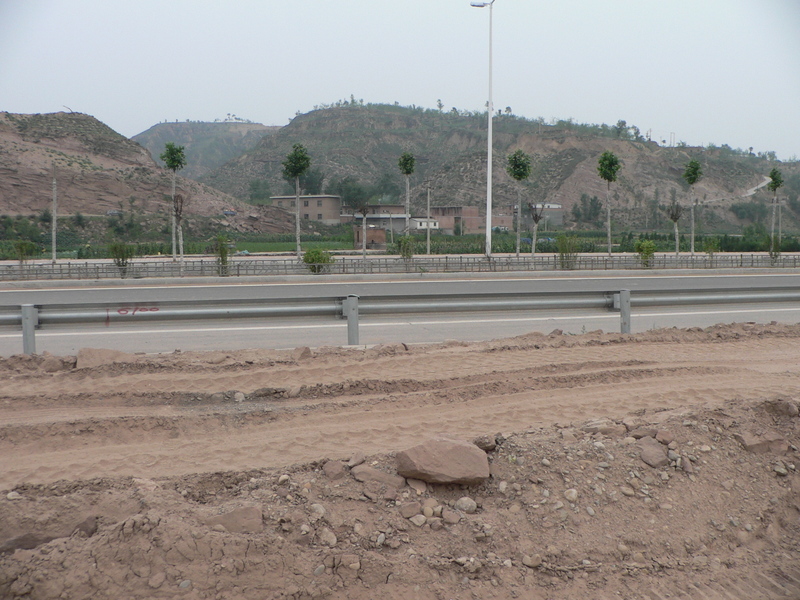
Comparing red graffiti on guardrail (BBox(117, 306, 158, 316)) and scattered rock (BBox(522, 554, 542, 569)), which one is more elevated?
red graffiti on guardrail (BBox(117, 306, 158, 316))

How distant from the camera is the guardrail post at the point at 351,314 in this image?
8.57 metres

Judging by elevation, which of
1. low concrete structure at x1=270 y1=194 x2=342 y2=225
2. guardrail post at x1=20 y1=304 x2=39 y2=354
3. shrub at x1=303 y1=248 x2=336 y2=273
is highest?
low concrete structure at x1=270 y1=194 x2=342 y2=225

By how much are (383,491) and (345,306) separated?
Answer: 15.8 ft

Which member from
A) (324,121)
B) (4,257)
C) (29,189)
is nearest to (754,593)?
(4,257)

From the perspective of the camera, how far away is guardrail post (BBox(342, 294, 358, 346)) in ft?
28.1

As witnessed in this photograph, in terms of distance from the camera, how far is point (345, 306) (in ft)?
28.3

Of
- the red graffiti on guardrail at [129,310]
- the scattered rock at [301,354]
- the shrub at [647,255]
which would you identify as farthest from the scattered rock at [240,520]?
the shrub at [647,255]

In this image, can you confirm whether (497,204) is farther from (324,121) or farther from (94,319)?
(94,319)

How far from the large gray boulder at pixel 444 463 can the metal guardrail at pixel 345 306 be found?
4559mm

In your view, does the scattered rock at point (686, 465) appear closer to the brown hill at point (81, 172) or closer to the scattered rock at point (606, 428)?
the scattered rock at point (606, 428)

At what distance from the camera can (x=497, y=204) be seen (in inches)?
4338

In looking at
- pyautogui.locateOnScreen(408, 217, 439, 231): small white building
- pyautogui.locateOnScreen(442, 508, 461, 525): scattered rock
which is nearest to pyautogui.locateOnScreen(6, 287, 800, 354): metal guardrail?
pyautogui.locateOnScreen(442, 508, 461, 525): scattered rock

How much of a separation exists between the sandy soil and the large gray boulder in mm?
102

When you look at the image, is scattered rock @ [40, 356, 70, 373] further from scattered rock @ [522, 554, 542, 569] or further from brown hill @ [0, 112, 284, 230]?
brown hill @ [0, 112, 284, 230]
